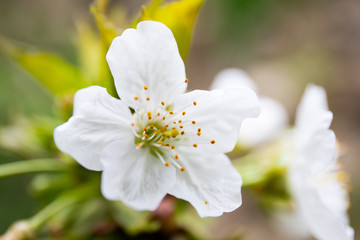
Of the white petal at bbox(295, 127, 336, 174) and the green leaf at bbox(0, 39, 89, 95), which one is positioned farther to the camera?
the green leaf at bbox(0, 39, 89, 95)

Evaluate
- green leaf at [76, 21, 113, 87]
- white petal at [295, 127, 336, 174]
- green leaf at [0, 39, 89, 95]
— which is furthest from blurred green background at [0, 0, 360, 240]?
white petal at [295, 127, 336, 174]

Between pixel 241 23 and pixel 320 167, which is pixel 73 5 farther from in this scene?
pixel 320 167

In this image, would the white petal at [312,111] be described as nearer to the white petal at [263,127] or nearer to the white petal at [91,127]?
the white petal at [263,127]

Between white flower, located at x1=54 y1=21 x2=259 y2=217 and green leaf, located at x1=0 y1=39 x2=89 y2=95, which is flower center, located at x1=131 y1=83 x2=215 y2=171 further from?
green leaf, located at x1=0 y1=39 x2=89 y2=95

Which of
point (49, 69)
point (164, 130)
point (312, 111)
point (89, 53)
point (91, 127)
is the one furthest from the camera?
point (89, 53)

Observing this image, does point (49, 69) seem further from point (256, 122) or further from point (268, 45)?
point (268, 45)

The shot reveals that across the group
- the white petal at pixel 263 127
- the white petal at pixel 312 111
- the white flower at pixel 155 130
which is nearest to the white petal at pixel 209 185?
the white flower at pixel 155 130

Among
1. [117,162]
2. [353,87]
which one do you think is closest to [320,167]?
[117,162]

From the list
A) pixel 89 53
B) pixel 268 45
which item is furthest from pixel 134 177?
pixel 268 45
